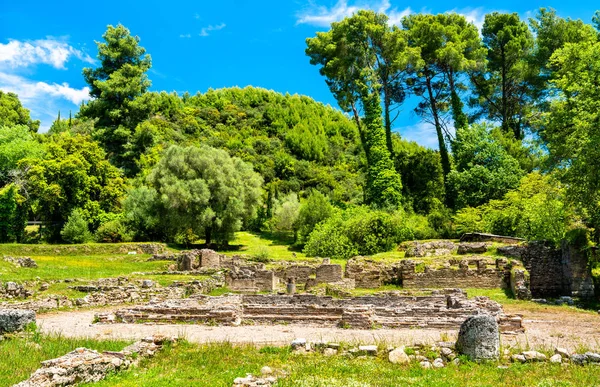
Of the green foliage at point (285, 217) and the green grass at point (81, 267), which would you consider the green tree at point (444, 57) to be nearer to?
the green foliage at point (285, 217)

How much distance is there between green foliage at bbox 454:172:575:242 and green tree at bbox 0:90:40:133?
2418 inches

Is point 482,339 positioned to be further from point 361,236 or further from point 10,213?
point 10,213

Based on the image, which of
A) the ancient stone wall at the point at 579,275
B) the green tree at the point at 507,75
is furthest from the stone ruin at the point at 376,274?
the green tree at the point at 507,75

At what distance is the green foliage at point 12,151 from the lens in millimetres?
45769

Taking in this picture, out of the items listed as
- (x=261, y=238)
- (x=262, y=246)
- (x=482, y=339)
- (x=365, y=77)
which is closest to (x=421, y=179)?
(x=365, y=77)

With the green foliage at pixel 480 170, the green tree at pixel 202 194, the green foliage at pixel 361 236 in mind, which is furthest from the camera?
the green tree at pixel 202 194

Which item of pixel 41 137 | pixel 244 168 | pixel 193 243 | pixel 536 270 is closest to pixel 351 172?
pixel 244 168

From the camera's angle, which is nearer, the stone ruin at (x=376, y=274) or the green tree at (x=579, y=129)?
the green tree at (x=579, y=129)

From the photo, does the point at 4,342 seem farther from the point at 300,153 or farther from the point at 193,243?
the point at 300,153

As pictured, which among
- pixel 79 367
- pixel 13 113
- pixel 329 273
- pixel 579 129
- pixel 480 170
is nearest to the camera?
pixel 79 367

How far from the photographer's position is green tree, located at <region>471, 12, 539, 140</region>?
45125 mm

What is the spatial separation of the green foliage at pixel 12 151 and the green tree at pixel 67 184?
3.29 metres

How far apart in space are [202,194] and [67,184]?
40.7 feet

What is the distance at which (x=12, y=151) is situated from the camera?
1844 inches
